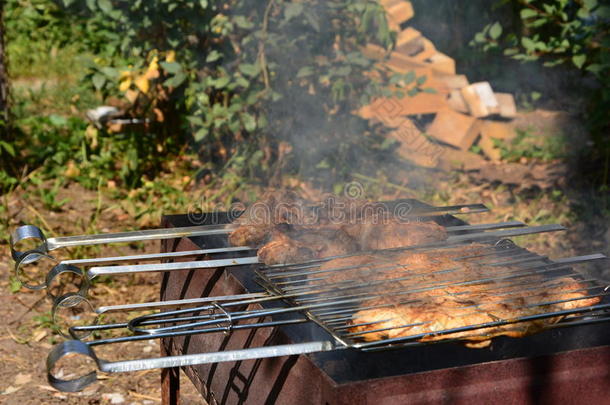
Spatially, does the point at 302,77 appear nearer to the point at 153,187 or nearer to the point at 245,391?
the point at 153,187

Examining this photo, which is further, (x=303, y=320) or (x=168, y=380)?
(x=168, y=380)

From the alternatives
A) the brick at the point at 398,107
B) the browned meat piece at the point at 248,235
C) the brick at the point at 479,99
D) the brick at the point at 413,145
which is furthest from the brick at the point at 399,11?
the browned meat piece at the point at 248,235

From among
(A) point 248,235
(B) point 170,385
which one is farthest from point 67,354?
(B) point 170,385

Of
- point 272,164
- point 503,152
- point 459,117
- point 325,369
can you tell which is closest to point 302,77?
point 272,164

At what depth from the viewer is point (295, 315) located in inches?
80.0

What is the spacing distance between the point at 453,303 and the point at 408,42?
5.76m

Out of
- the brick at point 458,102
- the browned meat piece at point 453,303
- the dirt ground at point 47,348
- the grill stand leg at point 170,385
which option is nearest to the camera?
the browned meat piece at point 453,303

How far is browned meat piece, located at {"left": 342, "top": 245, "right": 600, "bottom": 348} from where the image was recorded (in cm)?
181

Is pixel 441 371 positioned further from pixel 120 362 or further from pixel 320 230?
pixel 320 230

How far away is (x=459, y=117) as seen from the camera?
699 cm

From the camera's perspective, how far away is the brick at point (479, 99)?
7047 millimetres

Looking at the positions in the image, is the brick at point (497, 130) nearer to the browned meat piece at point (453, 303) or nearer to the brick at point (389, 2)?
the brick at point (389, 2)

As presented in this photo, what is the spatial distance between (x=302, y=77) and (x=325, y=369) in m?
4.29

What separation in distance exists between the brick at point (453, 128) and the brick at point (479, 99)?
11 cm
